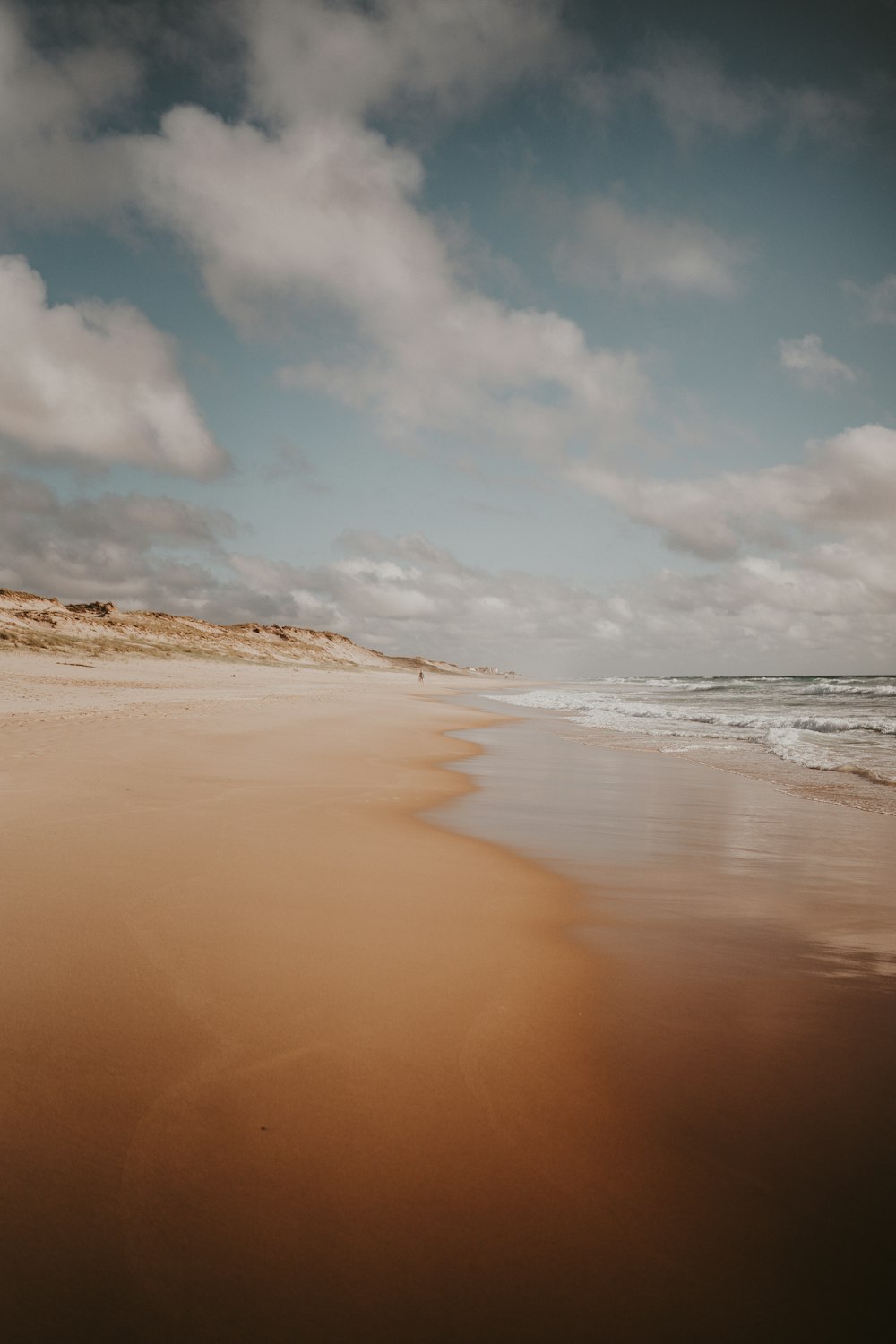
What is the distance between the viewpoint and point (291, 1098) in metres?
2.23

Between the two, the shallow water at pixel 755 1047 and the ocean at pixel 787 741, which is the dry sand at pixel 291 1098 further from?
the ocean at pixel 787 741

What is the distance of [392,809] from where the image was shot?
705 centimetres

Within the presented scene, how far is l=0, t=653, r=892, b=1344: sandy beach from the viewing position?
61.0 inches

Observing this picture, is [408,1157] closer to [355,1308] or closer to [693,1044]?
[355,1308]

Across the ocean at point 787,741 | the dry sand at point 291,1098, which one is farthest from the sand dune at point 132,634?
→ the dry sand at point 291,1098

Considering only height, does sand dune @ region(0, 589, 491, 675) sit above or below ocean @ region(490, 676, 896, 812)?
above

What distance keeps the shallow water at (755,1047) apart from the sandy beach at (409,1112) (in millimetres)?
13

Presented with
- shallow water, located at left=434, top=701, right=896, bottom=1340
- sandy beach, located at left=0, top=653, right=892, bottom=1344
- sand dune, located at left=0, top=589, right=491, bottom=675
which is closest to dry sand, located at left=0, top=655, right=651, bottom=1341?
sandy beach, located at left=0, top=653, right=892, bottom=1344

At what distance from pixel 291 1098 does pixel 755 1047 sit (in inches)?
72.9

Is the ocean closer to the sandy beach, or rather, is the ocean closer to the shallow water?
the shallow water

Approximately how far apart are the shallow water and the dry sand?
0.23m

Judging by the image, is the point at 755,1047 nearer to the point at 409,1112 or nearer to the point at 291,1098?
the point at 409,1112

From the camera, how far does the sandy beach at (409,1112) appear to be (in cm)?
155

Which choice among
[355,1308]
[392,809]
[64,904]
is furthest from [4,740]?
[355,1308]
